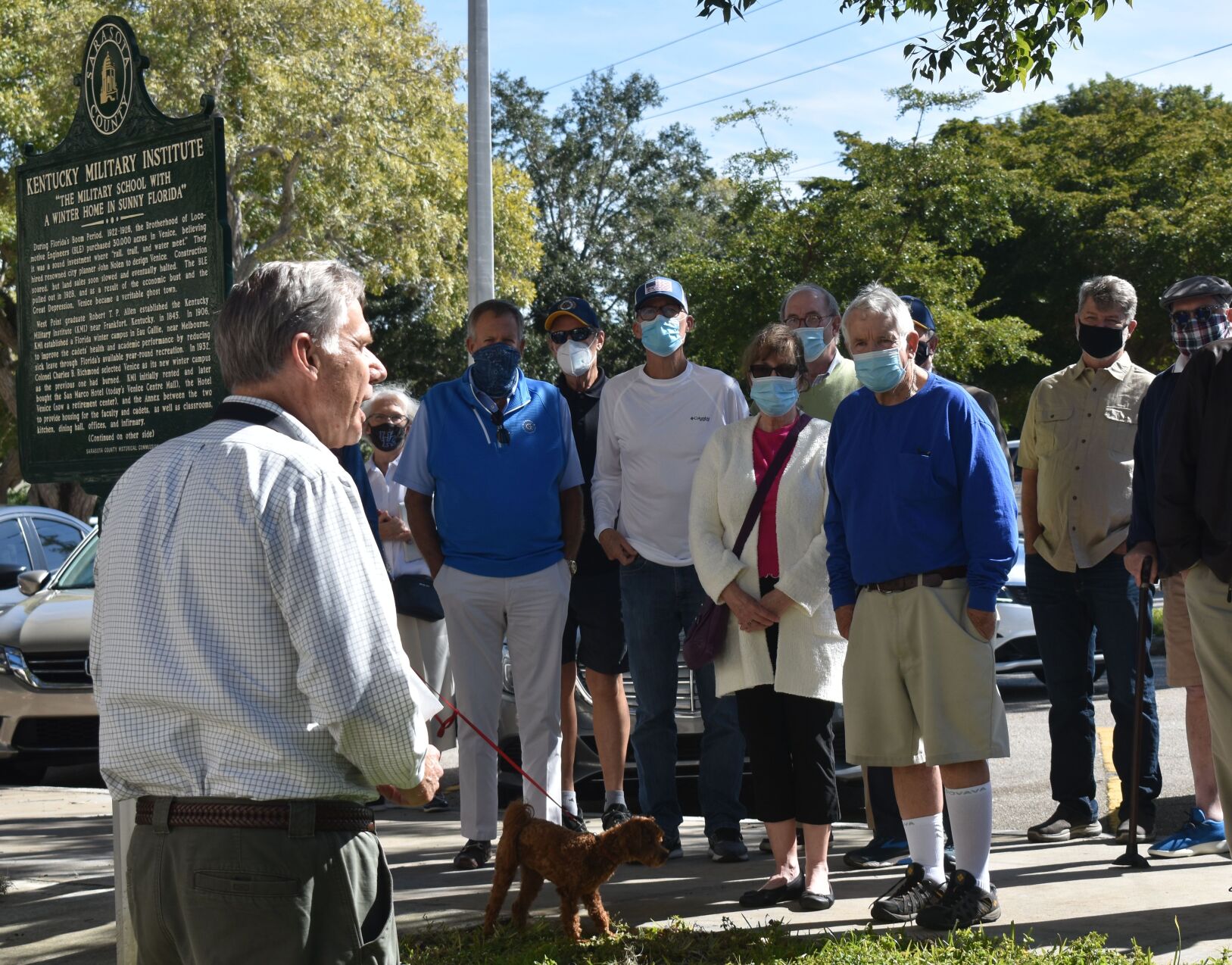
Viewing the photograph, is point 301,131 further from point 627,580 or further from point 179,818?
point 179,818

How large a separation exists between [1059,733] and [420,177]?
23.3 meters

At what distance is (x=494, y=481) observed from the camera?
21.2 feet

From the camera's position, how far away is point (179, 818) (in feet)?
8.77

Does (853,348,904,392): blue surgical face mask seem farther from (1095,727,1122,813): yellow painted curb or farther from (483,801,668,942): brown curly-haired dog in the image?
(1095,727,1122,813): yellow painted curb

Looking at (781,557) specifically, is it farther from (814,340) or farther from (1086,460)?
(1086,460)

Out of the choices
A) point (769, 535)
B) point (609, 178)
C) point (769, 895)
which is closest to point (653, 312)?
point (769, 535)

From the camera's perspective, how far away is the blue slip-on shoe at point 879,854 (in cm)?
627

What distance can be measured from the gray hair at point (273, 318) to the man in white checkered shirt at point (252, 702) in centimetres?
15

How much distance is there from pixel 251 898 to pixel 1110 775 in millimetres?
7285

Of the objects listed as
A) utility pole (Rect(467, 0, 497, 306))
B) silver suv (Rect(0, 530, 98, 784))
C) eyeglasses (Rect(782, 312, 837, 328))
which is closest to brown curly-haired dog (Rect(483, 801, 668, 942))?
eyeglasses (Rect(782, 312, 837, 328))

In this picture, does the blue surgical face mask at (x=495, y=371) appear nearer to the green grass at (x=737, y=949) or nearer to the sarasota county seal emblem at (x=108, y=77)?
the sarasota county seal emblem at (x=108, y=77)

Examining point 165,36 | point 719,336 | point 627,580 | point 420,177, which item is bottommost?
point 627,580

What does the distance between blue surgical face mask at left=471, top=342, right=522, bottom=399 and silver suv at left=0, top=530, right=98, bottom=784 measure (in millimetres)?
4496

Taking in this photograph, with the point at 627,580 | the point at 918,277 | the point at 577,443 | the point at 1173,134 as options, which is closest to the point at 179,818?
the point at 627,580
